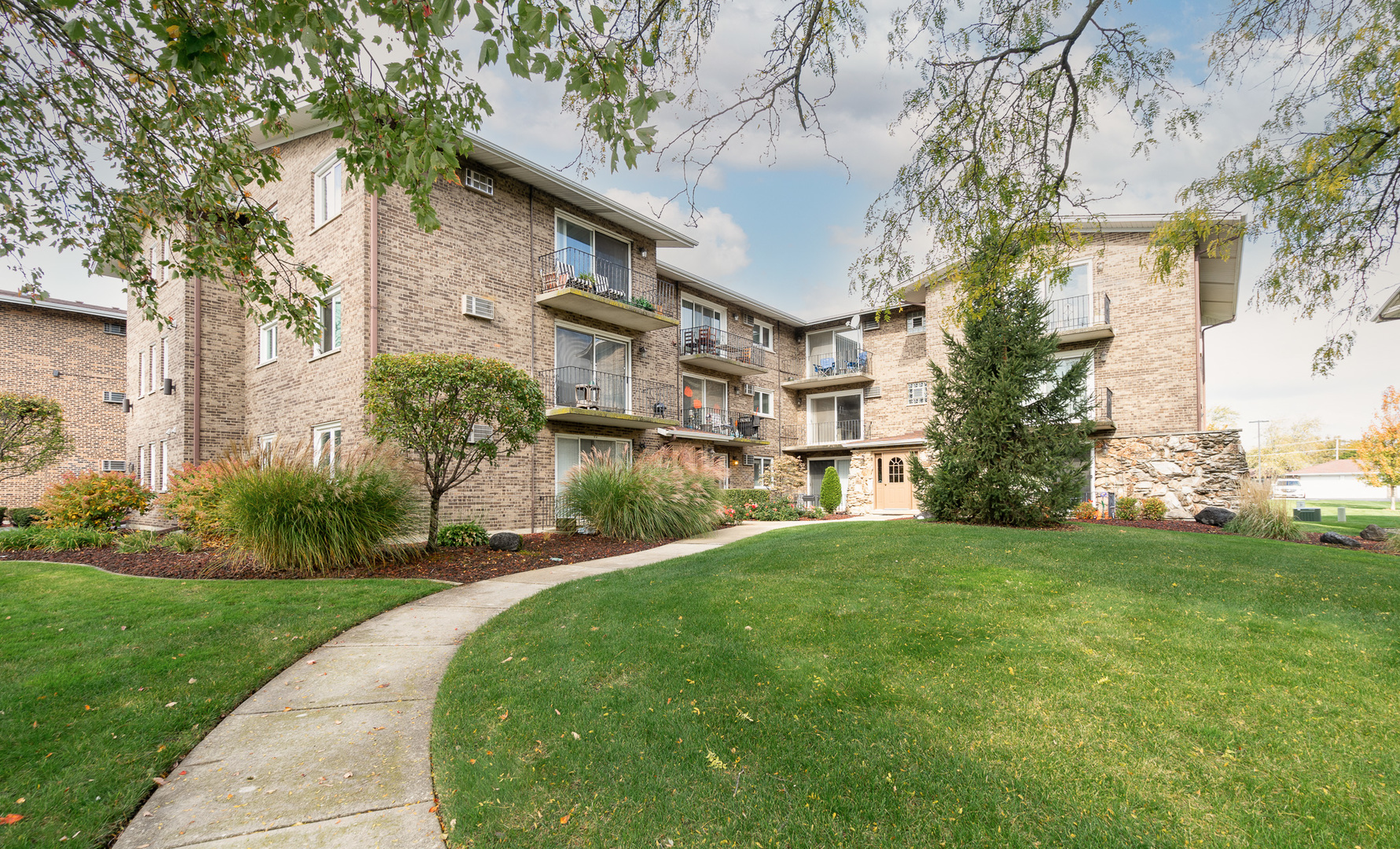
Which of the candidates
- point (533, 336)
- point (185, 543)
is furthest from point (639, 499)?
point (185, 543)

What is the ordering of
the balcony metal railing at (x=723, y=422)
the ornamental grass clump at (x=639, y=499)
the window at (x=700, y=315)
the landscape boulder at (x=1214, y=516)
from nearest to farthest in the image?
the ornamental grass clump at (x=639, y=499), the landscape boulder at (x=1214, y=516), the balcony metal railing at (x=723, y=422), the window at (x=700, y=315)

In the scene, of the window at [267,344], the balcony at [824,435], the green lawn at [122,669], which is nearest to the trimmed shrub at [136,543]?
the green lawn at [122,669]

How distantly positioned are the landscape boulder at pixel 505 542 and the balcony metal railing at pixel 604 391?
165 inches

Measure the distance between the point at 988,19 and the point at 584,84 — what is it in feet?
13.4

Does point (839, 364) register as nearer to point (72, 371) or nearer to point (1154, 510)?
point (1154, 510)

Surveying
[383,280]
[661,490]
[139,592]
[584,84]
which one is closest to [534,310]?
[383,280]

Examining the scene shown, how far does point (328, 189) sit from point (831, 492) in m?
16.8

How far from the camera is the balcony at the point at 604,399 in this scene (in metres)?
14.1

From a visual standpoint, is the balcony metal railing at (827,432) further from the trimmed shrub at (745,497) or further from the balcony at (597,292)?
the balcony at (597,292)

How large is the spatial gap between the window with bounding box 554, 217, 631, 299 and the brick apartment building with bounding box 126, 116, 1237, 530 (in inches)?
2.3

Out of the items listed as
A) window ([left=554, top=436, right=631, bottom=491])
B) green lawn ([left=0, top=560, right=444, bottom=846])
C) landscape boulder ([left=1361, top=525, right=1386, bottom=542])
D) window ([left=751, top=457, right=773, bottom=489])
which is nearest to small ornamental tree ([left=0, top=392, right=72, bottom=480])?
green lawn ([left=0, top=560, right=444, bottom=846])

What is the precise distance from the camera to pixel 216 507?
7.68 m

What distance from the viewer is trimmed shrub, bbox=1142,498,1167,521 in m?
14.7

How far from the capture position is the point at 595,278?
1491cm
